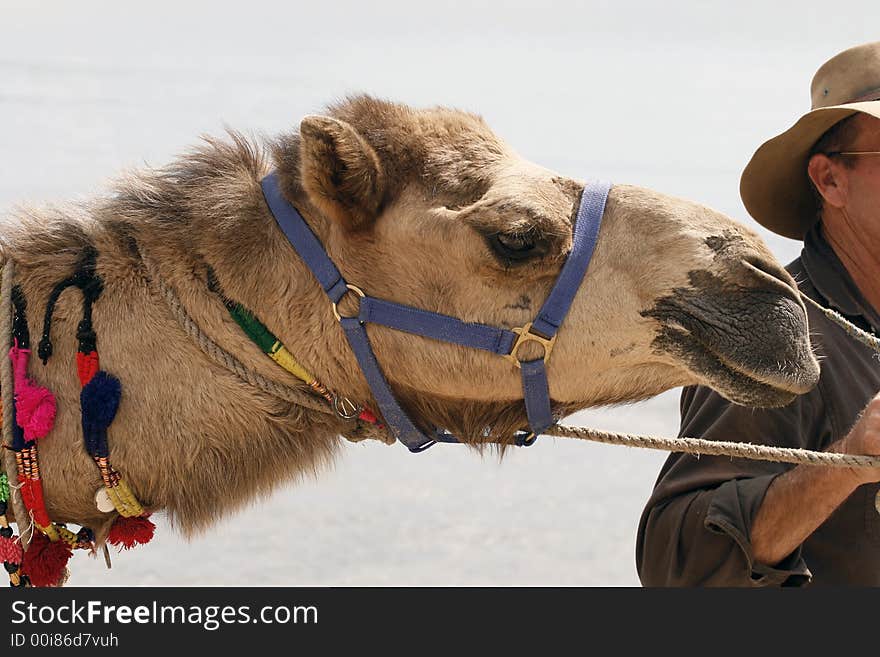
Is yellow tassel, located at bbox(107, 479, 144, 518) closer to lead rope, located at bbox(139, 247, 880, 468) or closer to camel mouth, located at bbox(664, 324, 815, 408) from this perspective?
lead rope, located at bbox(139, 247, 880, 468)

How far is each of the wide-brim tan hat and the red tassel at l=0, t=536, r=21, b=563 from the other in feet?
7.93

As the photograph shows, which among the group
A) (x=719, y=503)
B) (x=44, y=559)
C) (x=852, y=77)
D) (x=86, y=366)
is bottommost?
(x=44, y=559)

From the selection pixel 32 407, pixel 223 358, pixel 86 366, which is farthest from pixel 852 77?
pixel 32 407

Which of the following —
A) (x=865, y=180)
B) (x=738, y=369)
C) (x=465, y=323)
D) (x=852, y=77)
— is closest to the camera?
(x=738, y=369)

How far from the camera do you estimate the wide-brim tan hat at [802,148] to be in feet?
11.7

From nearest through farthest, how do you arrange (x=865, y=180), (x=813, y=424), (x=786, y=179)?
(x=813, y=424)
(x=865, y=180)
(x=786, y=179)

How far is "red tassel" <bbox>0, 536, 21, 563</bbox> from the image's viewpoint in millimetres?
2863

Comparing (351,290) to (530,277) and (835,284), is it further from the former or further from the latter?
(835,284)

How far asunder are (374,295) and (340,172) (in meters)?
0.31

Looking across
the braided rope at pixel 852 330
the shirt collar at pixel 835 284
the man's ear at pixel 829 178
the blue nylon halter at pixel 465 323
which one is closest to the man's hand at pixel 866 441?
the braided rope at pixel 852 330

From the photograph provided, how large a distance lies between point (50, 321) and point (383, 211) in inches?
33.8

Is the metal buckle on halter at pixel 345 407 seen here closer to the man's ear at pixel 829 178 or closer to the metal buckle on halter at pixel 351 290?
the metal buckle on halter at pixel 351 290

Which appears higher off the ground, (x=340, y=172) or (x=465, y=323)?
(x=340, y=172)

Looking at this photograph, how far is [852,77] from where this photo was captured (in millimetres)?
3611
